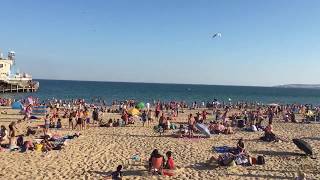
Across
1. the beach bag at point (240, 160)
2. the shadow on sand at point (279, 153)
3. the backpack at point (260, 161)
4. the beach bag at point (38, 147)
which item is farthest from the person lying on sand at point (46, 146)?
the shadow on sand at point (279, 153)

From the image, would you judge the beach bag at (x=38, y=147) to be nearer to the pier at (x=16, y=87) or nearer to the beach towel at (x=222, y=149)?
the beach towel at (x=222, y=149)

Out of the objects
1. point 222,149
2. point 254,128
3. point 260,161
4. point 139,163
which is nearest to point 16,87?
point 254,128

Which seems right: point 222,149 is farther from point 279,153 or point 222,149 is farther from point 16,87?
point 16,87

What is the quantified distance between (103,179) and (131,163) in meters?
2.35

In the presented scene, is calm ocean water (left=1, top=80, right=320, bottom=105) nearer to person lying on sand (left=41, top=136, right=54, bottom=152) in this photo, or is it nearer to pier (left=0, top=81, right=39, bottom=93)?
pier (left=0, top=81, right=39, bottom=93)

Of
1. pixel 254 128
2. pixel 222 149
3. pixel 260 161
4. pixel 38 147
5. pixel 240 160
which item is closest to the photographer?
pixel 240 160

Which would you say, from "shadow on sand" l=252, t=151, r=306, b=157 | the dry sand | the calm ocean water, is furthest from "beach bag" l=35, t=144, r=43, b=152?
the calm ocean water

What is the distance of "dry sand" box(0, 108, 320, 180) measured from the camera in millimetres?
12086

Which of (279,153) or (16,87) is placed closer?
(279,153)

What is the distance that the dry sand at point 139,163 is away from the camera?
476 inches

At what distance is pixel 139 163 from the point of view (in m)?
13.5

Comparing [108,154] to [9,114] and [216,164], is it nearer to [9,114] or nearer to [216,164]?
[216,164]

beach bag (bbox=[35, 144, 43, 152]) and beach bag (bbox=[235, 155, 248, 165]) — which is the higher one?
beach bag (bbox=[235, 155, 248, 165])

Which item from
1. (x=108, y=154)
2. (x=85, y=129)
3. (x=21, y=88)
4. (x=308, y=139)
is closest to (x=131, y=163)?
(x=108, y=154)
